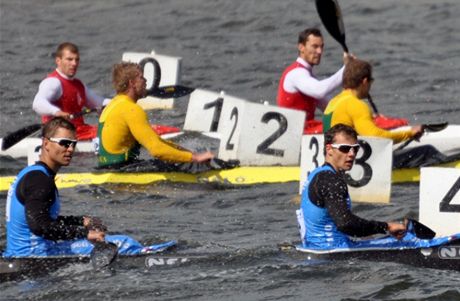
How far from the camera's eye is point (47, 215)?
366 inches

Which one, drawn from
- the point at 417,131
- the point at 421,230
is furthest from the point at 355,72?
the point at 421,230

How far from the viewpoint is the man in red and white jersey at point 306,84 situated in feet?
48.6

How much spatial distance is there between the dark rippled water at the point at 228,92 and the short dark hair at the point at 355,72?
119 centimetres

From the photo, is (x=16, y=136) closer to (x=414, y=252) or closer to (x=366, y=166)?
(x=366, y=166)

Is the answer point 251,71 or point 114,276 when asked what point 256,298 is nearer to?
point 114,276

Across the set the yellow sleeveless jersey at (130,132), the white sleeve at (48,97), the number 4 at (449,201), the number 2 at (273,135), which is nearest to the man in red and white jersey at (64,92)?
the white sleeve at (48,97)

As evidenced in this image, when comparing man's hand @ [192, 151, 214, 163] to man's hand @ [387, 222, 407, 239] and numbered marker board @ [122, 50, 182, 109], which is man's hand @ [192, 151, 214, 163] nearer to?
man's hand @ [387, 222, 407, 239]

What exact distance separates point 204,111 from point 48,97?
2.10 metres

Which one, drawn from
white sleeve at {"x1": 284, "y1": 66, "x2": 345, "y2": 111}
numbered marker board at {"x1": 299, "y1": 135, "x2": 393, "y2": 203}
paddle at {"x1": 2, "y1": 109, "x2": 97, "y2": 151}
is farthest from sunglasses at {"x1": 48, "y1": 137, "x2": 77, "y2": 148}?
paddle at {"x1": 2, "y1": 109, "x2": 97, "y2": 151}

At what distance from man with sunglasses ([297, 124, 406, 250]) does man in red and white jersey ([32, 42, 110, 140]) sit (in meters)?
6.25

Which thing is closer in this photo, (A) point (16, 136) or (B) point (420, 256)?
(B) point (420, 256)

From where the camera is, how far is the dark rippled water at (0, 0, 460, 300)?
976 cm

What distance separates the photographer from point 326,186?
9398 millimetres

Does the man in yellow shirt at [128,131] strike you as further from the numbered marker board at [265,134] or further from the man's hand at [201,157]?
the numbered marker board at [265,134]
